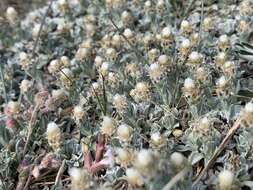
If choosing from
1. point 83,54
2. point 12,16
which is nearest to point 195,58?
point 83,54

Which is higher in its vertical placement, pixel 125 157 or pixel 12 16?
pixel 12 16

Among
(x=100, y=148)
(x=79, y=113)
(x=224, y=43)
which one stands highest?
(x=224, y=43)

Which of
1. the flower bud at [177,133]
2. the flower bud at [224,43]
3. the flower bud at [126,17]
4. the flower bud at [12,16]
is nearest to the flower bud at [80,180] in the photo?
the flower bud at [177,133]

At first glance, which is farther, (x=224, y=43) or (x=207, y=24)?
(x=207, y=24)

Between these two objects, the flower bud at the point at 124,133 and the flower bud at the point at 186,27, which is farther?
the flower bud at the point at 186,27

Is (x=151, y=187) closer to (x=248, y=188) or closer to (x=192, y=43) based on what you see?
(x=248, y=188)

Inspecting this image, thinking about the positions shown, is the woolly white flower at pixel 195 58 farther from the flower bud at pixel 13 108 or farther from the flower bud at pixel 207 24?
the flower bud at pixel 13 108

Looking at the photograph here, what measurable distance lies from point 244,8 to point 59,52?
94 cm

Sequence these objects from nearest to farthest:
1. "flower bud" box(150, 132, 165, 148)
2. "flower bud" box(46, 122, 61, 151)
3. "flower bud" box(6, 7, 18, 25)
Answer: "flower bud" box(150, 132, 165, 148)
"flower bud" box(46, 122, 61, 151)
"flower bud" box(6, 7, 18, 25)

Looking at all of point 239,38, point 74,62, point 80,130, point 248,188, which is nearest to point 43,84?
point 74,62

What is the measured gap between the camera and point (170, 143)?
1.94 meters

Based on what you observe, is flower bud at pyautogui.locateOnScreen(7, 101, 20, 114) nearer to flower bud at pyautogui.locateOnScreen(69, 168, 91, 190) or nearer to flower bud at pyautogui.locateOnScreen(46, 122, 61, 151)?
flower bud at pyautogui.locateOnScreen(46, 122, 61, 151)

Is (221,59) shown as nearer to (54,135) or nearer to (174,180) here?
(54,135)

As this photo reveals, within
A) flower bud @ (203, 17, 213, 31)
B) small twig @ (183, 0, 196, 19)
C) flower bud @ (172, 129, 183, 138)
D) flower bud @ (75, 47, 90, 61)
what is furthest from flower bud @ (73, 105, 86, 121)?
small twig @ (183, 0, 196, 19)
